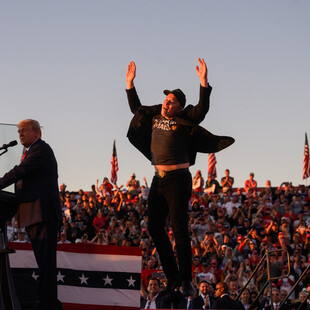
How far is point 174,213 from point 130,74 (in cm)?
165

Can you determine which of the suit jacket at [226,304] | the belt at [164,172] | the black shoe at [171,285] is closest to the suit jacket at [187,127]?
the belt at [164,172]

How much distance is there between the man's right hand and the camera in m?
8.18

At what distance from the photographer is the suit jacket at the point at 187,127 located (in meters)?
7.75

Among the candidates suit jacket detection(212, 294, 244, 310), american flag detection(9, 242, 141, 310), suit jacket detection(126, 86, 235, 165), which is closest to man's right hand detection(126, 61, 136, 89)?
suit jacket detection(126, 86, 235, 165)

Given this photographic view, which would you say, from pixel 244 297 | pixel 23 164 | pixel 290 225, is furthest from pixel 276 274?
pixel 23 164

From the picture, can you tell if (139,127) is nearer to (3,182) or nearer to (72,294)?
(3,182)

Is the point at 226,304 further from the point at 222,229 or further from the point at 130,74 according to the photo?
the point at 222,229

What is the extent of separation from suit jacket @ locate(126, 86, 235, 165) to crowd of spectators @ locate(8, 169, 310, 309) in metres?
5.69

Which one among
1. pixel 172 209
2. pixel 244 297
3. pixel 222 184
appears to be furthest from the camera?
pixel 222 184

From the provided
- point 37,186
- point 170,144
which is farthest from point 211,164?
point 37,186

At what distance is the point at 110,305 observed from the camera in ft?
28.9

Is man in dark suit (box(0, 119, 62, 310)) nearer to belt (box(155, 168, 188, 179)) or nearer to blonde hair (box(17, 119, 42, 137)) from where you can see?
blonde hair (box(17, 119, 42, 137))

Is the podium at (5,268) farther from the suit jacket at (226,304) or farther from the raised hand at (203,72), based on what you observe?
the suit jacket at (226,304)

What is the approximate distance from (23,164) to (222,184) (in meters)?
16.2
